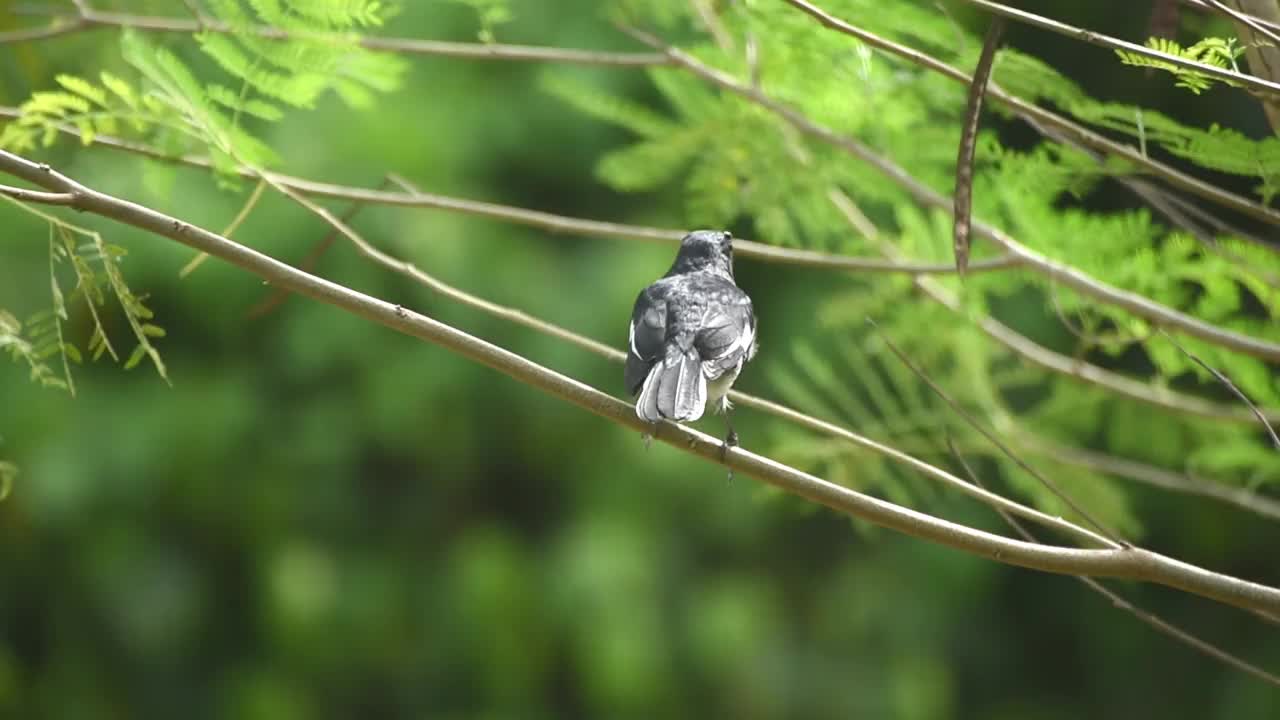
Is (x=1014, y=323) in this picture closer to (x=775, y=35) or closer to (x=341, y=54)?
(x=775, y=35)

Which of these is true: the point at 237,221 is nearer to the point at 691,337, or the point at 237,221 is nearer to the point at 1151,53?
the point at 691,337

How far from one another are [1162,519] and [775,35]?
409 cm

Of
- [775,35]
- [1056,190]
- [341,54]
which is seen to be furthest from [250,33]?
[1056,190]

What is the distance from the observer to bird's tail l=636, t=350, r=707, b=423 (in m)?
2.00

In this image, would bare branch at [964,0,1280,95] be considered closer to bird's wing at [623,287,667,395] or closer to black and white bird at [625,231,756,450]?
black and white bird at [625,231,756,450]

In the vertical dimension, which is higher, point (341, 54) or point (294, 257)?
point (341, 54)

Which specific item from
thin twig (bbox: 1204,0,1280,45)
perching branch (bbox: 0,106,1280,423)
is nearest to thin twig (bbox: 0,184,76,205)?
perching branch (bbox: 0,106,1280,423)

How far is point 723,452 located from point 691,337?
56 cm

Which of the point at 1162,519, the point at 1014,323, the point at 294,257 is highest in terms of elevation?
the point at 1014,323

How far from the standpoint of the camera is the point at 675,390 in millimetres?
2107

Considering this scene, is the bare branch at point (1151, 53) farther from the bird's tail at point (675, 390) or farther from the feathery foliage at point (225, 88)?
the feathery foliage at point (225, 88)

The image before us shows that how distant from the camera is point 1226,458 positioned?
2965 mm

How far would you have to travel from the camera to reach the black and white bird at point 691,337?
83.3 inches

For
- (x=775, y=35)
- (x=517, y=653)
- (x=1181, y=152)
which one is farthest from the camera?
(x=517, y=653)
